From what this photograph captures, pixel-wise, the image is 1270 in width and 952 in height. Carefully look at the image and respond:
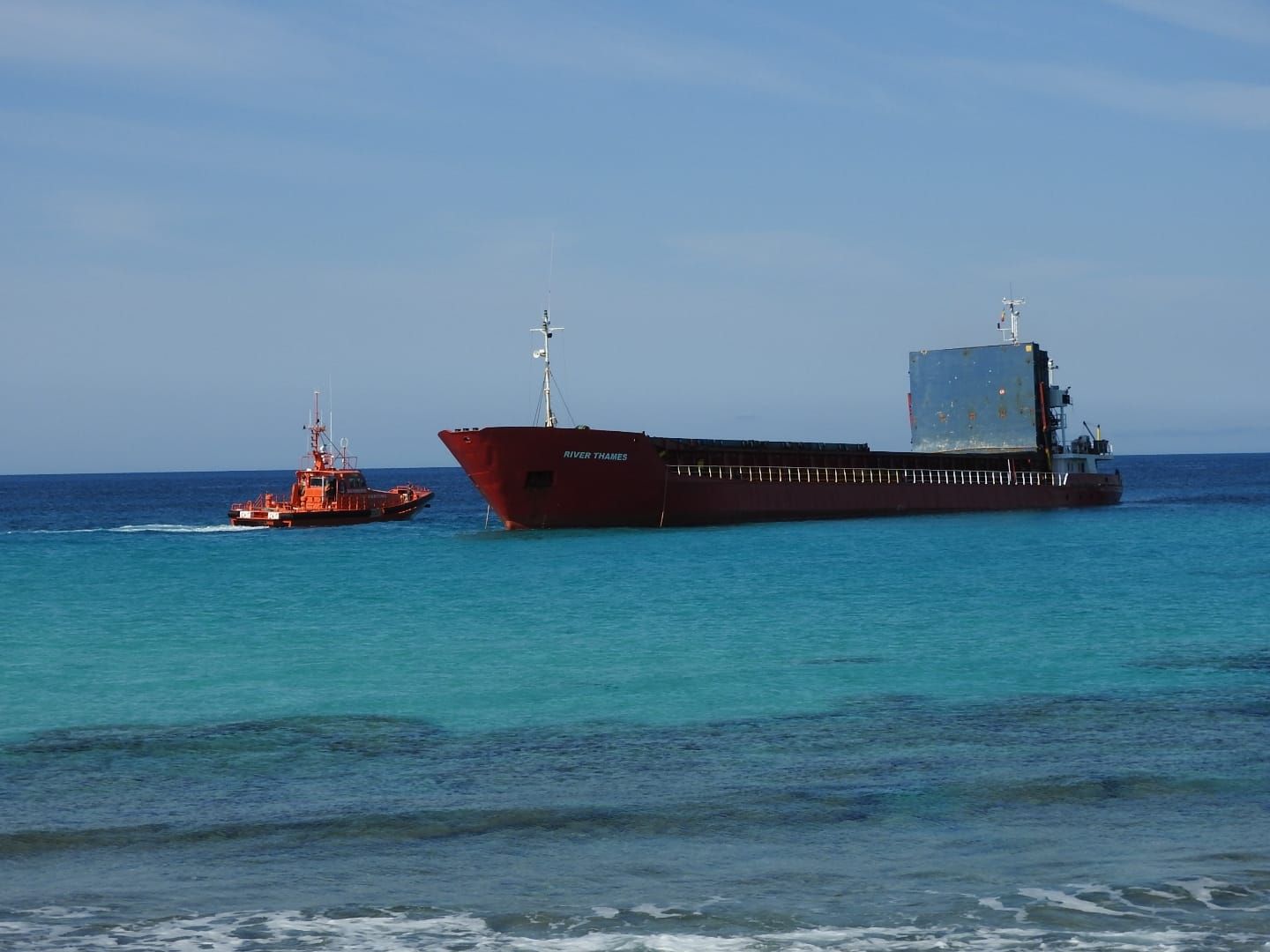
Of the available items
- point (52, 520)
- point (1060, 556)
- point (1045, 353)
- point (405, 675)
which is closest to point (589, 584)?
point (405, 675)

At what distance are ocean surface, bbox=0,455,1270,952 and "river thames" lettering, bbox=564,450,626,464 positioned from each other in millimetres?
15438

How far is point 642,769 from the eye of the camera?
12195mm

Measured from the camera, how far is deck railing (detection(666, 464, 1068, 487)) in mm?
52875

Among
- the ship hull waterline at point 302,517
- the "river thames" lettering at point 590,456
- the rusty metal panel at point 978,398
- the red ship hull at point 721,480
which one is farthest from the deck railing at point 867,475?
the ship hull waterline at point 302,517

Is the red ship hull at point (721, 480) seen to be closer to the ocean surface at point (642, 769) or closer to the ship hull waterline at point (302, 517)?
the ship hull waterline at point (302, 517)

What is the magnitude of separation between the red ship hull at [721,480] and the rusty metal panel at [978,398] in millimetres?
1343

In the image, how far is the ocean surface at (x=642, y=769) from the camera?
309 inches

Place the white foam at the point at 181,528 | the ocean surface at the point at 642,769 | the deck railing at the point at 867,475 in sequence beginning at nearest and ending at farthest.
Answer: the ocean surface at the point at 642,769
the deck railing at the point at 867,475
the white foam at the point at 181,528

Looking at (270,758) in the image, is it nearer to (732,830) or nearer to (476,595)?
(732,830)

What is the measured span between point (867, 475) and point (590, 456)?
1797 centimetres

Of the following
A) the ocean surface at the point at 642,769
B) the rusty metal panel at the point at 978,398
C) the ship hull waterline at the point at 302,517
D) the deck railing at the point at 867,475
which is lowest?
the ocean surface at the point at 642,769

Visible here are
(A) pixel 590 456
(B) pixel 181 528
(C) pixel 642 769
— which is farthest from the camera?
(B) pixel 181 528

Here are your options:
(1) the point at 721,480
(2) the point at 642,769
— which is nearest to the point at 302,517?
(1) the point at 721,480

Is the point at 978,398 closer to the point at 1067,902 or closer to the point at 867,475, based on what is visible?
the point at 867,475
